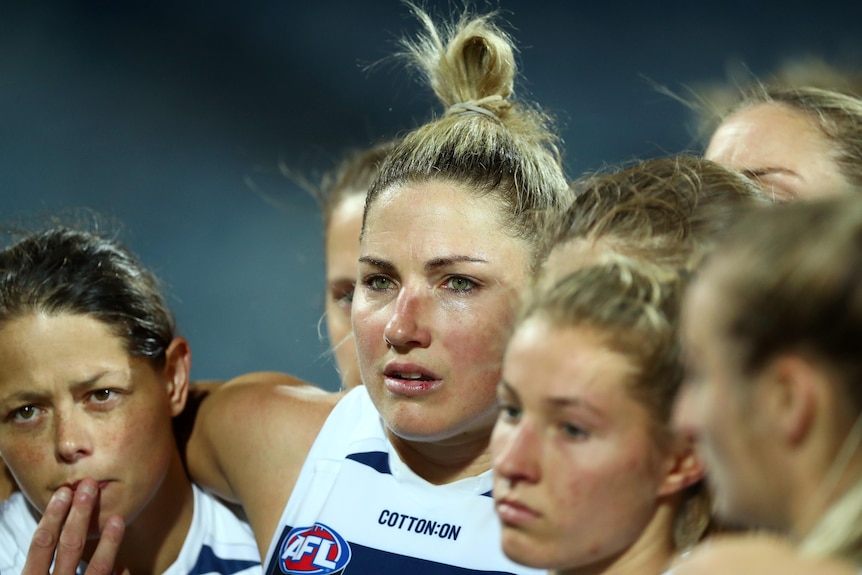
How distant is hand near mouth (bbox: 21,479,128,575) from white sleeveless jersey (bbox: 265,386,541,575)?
273 mm

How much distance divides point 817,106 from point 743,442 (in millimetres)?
1318

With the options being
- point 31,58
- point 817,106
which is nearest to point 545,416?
point 817,106

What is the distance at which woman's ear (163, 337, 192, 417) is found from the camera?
193 centimetres

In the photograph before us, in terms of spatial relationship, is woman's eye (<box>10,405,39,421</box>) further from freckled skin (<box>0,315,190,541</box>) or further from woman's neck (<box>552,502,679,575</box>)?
woman's neck (<box>552,502,679,575</box>)

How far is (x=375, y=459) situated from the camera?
1.72 metres

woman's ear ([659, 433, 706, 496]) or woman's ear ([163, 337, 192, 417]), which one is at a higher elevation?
woman's ear ([163, 337, 192, 417])

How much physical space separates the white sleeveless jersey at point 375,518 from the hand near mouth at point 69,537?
10.7 inches

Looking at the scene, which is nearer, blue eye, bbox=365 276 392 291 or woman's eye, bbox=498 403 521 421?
woman's eye, bbox=498 403 521 421

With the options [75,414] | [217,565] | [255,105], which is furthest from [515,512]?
[255,105]

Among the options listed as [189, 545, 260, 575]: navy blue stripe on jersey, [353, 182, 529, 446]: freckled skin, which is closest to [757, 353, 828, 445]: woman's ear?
[353, 182, 529, 446]: freckled skin

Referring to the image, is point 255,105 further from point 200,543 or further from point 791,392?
point 791,392

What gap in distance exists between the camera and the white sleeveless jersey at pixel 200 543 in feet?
6.30

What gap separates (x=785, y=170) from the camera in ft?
5.95

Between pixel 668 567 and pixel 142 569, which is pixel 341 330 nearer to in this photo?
pixel 142 569
